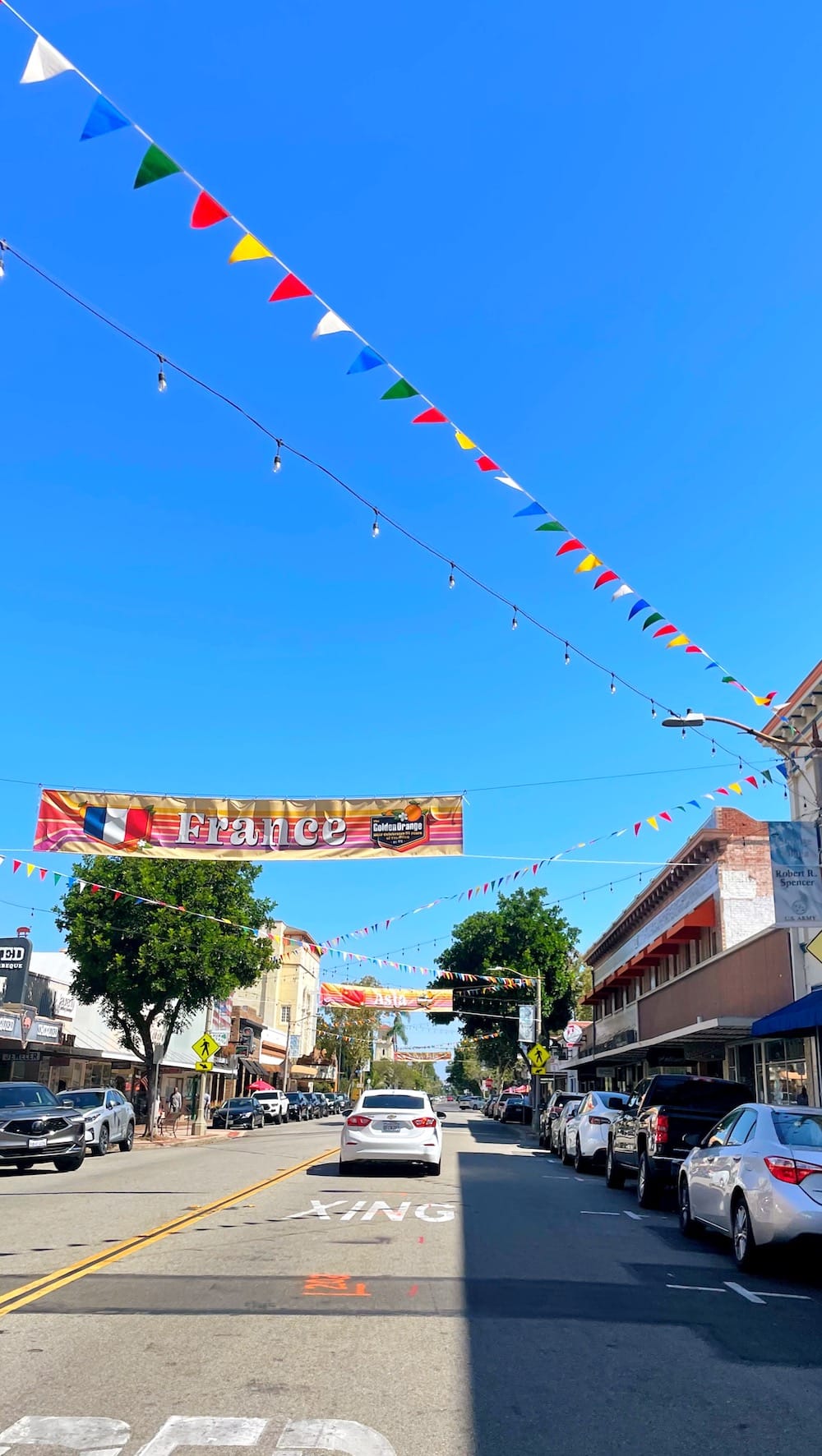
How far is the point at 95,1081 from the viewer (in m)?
47.2

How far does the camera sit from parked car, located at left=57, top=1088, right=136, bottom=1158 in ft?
85.4

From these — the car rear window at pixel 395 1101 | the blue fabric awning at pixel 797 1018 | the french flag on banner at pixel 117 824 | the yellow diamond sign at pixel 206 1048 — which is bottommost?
the car rear window at pixel 395 1101

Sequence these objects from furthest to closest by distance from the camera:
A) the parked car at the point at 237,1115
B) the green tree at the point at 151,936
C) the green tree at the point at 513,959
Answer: the green tree at the point at 513,959 → the parked car at the point at 237,1115 → the green tree at the point at 151,936

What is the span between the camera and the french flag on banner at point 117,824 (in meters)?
19.2

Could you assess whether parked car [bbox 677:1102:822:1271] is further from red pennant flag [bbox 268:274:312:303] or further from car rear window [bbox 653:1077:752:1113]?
red pennant flag [bbox 268:274:312:303]

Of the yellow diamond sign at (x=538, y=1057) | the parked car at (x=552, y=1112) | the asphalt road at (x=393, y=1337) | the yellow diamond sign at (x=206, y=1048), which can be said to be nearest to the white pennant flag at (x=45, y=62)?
the asphalt road at (x=393, y=1337)

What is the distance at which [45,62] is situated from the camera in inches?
291

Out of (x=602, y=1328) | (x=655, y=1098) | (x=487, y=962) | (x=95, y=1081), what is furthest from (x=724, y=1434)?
(x=487, y=962)

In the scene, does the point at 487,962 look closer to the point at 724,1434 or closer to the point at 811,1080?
the point at 811,1080

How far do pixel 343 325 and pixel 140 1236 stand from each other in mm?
8630

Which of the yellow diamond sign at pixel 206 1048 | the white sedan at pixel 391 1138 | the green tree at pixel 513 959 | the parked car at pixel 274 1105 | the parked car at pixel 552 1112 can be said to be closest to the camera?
the white sedan at pixel 391 1138

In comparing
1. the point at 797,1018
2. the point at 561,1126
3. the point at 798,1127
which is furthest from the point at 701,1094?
the point at 561,1126

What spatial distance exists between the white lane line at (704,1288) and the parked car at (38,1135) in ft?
51.0

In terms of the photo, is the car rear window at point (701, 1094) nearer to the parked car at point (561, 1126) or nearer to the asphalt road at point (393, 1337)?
the asphalt road at point (393, 1337)
